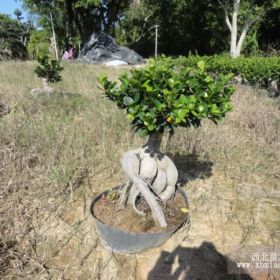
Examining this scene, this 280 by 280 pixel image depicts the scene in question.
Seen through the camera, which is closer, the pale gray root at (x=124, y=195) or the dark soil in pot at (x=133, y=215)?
the dark soil in pot at (x=133, y=215)

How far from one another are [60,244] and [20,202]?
1.89 ft

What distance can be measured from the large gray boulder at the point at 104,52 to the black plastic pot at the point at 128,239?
15.6m

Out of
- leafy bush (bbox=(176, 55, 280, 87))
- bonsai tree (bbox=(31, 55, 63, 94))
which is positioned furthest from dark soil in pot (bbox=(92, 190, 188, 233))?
leafy bush (bbox=(176, 55, 280, 87))

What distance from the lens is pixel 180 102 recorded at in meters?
1.80

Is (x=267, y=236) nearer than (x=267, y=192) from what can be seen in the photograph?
Yes

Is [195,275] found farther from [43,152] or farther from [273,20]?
[273,20]

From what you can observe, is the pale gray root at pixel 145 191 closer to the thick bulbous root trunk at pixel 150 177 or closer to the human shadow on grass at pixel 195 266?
the thick bulbous root trunk at pixel 150 177

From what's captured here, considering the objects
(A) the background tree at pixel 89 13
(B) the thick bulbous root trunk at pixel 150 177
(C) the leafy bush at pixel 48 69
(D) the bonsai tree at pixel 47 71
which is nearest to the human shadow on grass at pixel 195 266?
(B) the thick bulbous root trunk at pixel 150 177

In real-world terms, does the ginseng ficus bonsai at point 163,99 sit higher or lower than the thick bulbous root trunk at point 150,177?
higher

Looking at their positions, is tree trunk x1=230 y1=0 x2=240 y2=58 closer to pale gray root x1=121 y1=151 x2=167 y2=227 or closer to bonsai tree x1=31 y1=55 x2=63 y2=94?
bonsai tree x1=31 y1=55 x2=63 y2=94

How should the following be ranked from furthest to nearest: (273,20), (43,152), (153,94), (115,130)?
(273,20), (115,130), (43,152), (153,94)

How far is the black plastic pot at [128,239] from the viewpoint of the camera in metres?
2.00

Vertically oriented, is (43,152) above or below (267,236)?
above

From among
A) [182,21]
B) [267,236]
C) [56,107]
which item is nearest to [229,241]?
[267,236]
